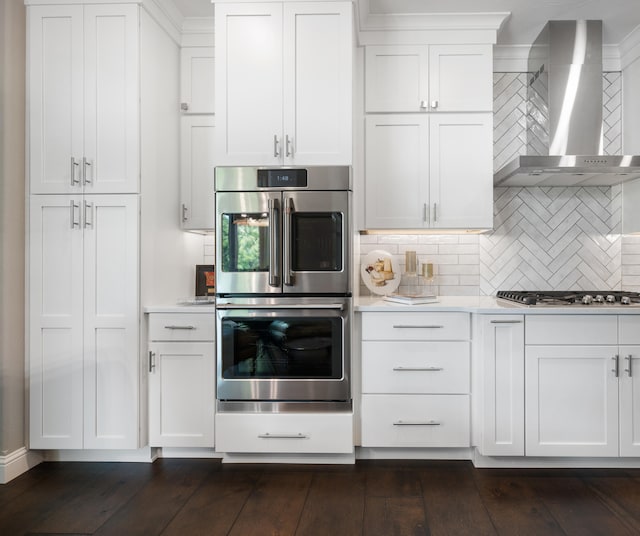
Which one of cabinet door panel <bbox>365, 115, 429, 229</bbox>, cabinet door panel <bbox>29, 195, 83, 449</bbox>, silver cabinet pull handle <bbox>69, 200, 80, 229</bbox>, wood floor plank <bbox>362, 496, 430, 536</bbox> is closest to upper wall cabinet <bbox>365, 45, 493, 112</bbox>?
cabinet door panel <bbox>365, 115, 429, 229</bbox>

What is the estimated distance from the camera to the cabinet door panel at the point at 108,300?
2.62 meters

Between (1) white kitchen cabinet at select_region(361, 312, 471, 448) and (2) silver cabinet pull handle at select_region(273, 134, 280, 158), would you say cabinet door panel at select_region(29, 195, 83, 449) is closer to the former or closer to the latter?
(2) silver cabinet pull handle at select_region(273, 134, 280, 158)

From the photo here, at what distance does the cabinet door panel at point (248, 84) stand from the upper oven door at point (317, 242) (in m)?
0.32

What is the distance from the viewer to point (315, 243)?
261 centimetres

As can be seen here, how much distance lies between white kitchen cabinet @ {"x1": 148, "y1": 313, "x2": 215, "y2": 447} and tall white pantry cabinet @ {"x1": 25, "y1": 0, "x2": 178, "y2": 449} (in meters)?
0.09

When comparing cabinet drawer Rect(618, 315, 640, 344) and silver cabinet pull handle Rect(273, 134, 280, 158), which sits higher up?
silver cabinet pull handle Rect(273, 134, 280, 158)

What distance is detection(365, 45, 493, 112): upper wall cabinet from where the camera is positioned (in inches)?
121

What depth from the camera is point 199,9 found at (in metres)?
2.94

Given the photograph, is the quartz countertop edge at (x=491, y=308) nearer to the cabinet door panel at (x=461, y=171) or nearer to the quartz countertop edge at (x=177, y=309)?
the cabinet door panel at (x=461, y=171)

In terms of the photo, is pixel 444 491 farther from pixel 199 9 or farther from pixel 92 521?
pixel 199 9

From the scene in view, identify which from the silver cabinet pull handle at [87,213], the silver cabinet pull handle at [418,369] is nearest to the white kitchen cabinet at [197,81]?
the silver cabinet pull handle at [87,213]

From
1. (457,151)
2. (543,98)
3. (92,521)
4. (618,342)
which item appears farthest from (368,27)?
(92,521)

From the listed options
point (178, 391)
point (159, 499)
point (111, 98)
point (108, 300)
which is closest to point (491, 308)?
point (178, 391)

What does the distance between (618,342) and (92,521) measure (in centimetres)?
264
